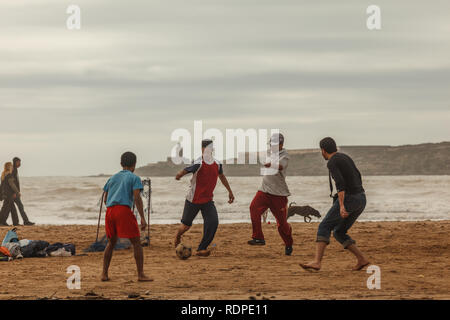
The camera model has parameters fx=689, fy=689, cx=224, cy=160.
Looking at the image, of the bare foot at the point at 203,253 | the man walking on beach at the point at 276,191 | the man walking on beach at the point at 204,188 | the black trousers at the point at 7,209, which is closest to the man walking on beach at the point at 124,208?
the man walking on beach at the point at 204,188

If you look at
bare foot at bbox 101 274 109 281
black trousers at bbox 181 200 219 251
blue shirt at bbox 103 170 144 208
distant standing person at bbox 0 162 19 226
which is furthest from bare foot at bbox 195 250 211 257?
distant standing person at bbox 0 162 19 226

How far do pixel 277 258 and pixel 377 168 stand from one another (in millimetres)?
118664

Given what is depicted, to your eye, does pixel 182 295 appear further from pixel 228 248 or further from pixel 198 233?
pixel 198 233

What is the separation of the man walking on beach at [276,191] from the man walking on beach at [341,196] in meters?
1.88

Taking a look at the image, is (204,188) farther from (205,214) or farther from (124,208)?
(124,208)

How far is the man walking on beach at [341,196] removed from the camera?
9.20 meters

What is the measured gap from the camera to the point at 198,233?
1600cm

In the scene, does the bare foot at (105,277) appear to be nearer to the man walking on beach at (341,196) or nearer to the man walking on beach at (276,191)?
the man walking on beach at (341,196)

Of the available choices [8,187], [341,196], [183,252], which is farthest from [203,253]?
[8,187]

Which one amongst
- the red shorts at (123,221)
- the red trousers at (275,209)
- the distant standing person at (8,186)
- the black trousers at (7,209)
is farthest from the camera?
the black trousers at (7,209)

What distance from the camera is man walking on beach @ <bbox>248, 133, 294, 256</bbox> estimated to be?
1128cm

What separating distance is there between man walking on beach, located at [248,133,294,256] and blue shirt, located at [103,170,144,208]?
9.97ft

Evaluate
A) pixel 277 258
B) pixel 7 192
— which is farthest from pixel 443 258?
pixel 7 192

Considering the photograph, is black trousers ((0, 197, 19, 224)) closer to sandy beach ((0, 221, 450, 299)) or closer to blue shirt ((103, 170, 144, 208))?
sandy beach ((0, 221, 450, 299))
